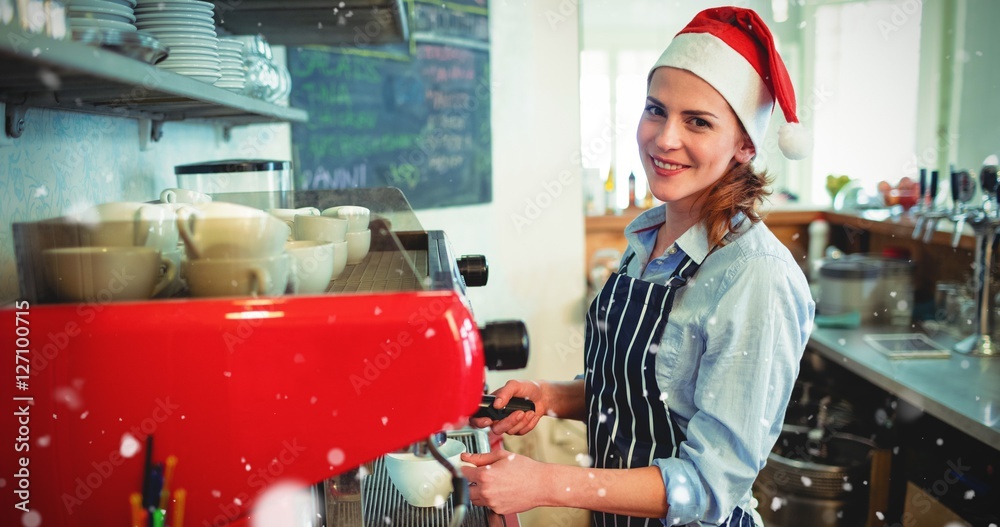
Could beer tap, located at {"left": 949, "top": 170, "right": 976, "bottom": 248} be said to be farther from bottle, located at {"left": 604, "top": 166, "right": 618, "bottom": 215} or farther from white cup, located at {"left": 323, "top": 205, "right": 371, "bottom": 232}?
white cup, located at {"left": 323, "top": 205, "right": 371, "bottom": 232}

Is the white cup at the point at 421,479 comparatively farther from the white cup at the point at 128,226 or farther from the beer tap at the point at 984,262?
the beer tap at the point at 984,262

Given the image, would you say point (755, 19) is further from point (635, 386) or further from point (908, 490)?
point (908, 490)

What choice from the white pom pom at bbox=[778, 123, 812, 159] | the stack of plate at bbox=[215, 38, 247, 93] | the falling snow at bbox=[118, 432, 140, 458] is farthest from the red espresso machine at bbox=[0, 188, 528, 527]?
the white pom pom at bbox=[778, 123, 812, 159]

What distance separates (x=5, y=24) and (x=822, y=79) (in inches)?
235

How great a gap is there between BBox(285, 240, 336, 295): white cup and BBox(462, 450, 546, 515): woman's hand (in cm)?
36

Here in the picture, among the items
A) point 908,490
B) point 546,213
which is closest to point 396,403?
point 908,490

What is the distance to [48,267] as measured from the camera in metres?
0.70

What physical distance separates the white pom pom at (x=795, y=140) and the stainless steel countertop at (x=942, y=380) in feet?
2.90

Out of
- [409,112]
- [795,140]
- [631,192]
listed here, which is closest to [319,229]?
[795,140]

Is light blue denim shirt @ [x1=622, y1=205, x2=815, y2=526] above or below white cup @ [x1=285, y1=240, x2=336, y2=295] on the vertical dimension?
below

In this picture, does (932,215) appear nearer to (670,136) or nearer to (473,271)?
(670,136)

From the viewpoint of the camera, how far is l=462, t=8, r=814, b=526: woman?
3.42ft

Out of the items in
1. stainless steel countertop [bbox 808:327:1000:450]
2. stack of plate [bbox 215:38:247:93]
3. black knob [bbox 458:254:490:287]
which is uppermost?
stack of plate [bbox 215:38:247:93]

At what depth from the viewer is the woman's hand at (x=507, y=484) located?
100 centimetres
